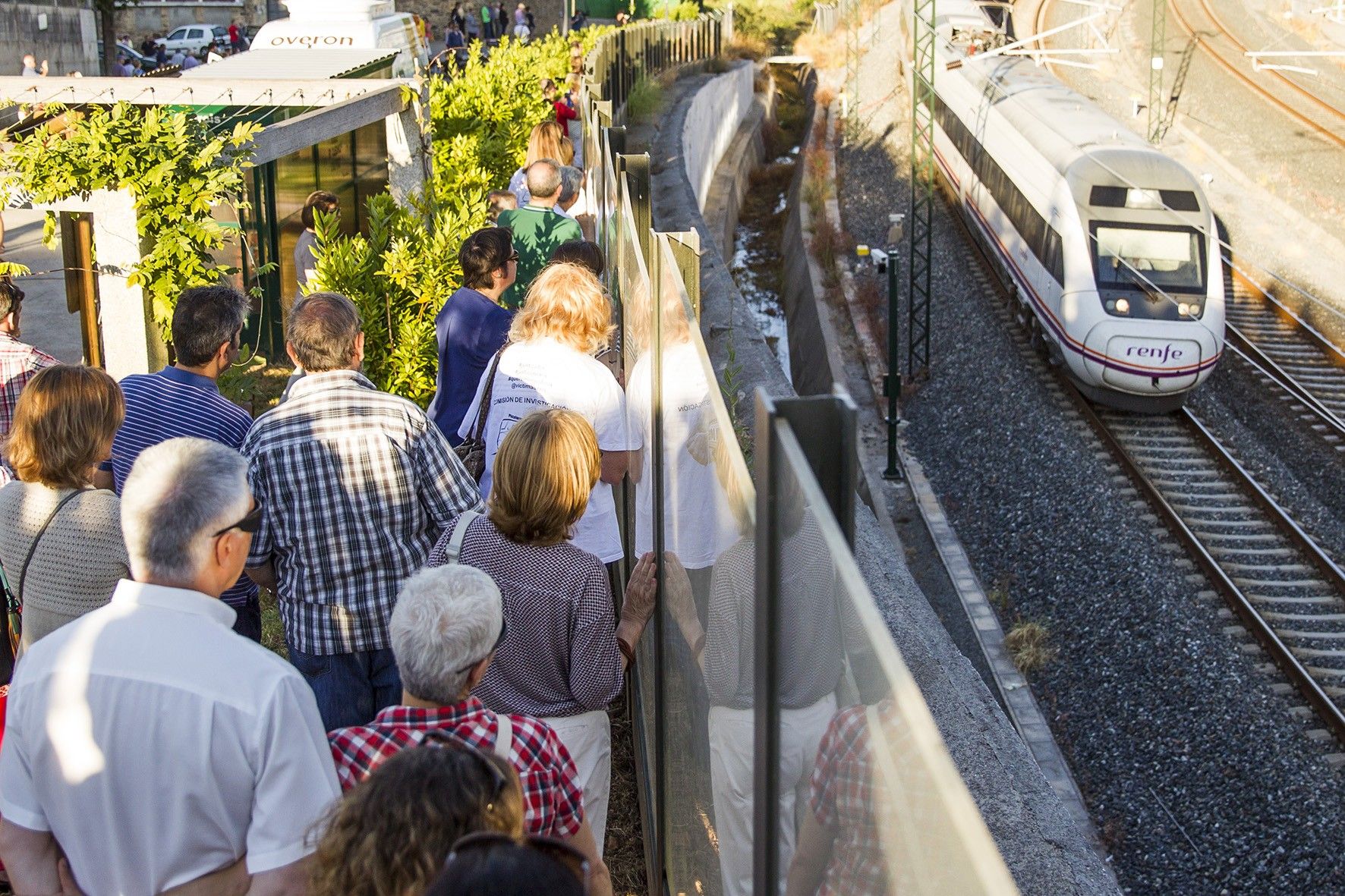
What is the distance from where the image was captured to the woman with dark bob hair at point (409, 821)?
200cm

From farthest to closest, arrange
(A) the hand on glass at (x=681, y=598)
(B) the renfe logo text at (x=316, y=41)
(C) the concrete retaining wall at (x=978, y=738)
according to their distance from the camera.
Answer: (B) the renfe logo text at (x=316, y=41) → (C) the concrete retaining wall at (x=978, y=738) → (A) the hand on glass at (x=681, y=598)

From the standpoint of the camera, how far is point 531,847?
6.09 feet

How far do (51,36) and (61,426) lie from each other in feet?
130

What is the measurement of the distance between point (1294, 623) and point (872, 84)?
30564mm

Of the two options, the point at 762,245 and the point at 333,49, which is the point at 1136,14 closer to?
the point at 762,245

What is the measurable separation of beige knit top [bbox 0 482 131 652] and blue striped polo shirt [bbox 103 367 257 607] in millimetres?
699

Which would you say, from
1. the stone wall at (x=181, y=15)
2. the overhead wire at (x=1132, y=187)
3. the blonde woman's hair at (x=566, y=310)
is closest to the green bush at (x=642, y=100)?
the overhead wire at (x=1132, y=187)

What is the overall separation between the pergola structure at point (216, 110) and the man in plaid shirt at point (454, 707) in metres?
4.91

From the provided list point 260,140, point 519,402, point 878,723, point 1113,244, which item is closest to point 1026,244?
point 1113,244

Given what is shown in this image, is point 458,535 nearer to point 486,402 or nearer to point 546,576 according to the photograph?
point 546,576

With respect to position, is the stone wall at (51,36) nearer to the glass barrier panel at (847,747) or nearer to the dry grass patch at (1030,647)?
the dry grass patch at (1030,647)

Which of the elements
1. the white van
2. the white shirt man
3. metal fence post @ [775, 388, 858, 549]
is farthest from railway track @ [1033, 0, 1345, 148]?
metal fence post @ [775, 388, 858, 549]

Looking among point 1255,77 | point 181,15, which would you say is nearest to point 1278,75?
point 1255,77

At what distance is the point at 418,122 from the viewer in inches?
447
